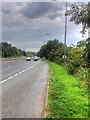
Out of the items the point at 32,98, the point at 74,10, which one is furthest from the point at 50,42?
the point at 32,98

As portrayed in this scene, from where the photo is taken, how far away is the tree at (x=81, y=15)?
21516 mm

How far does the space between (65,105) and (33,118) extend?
7.83 ft

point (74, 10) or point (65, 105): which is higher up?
point (74, 10)

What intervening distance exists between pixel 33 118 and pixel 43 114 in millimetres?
739

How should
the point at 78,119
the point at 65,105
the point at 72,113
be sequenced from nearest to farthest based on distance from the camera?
the point at 78,119, the point at 72,113, the point at 65,105

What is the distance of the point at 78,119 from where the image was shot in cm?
946

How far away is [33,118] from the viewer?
388 inches

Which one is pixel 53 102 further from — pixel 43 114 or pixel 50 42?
pixel 50 42

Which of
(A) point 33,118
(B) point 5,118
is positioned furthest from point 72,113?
(B) point 5,118

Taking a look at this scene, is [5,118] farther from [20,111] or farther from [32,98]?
[32,98]

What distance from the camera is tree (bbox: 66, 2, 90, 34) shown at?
21.5 metres

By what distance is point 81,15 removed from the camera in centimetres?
2278

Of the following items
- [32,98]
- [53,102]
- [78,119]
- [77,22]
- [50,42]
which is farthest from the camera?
[50,42]

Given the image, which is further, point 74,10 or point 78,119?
point 74,10
